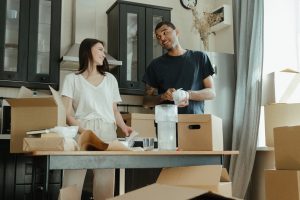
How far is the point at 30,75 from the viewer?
12.2 feet

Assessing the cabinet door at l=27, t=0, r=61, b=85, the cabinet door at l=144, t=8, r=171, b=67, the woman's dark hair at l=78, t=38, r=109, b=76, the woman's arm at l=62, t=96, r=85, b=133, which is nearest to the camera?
the woman's arm at l=62, t=96, r=85, b=133

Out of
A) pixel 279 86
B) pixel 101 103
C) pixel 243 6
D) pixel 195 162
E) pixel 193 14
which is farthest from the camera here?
pixel 193 14

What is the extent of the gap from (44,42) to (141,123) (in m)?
1.23

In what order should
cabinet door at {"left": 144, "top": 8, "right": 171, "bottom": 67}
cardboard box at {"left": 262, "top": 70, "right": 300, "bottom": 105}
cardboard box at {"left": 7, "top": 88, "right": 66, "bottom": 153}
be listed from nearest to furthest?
cardboard box at {"left": 7, "top": 88, "right": 66, "bottom": 153}
cardboard box at {"left": 262, "top": 70, "right": 300, "bottom": 105}
cabinet door at {"left": 144, "top": 8, "right": 171, "bottom": 67}

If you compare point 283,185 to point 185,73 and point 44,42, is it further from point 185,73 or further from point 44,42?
point 44,42

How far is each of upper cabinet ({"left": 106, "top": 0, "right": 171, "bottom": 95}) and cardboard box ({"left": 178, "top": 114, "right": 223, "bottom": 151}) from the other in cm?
182

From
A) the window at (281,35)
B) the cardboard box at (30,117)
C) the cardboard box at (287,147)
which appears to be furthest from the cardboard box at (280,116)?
the cardboard box at (30,117)

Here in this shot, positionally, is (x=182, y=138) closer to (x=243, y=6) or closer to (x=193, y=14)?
(x=243, y=6)

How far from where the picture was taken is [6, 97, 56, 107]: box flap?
6.62 feet

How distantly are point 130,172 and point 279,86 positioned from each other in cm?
154

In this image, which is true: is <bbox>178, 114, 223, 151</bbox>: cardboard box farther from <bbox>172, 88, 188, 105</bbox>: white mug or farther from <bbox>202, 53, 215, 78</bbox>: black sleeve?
<bbox>202, 53, 215, 78</bbox>: black sleeve

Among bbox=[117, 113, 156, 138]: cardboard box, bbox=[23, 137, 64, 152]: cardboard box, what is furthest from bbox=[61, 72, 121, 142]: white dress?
bbox=[117, 113, 156, 138]: cardboard box

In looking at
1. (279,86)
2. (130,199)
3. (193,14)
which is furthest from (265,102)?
(130,199)

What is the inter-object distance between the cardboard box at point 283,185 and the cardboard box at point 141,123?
155cm
